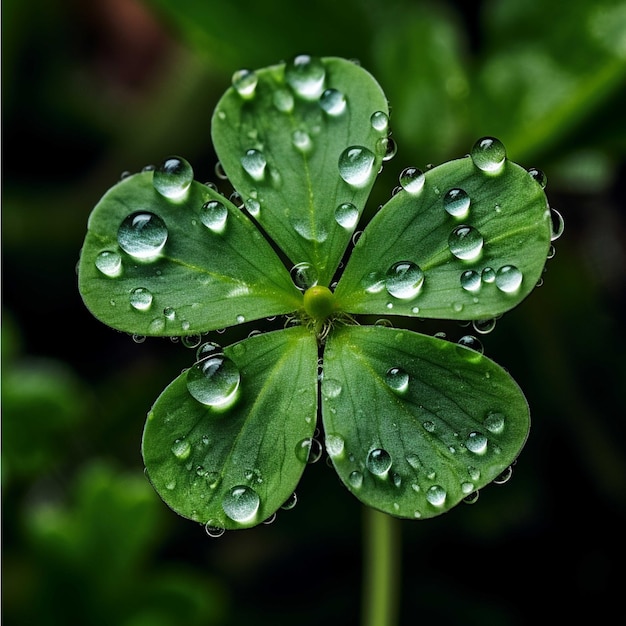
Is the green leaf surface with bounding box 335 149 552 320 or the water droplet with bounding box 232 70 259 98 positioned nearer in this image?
the green leaf surface with bounding box 335 149 552 320

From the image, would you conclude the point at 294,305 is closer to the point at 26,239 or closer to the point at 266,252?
the point at 266,252

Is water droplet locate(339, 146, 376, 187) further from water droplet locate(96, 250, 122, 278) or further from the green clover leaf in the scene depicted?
water droplet locate(96, 250, 122, 278)

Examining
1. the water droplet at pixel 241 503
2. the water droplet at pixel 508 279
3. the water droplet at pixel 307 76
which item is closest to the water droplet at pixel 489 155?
the water droplet at pixel 508 279

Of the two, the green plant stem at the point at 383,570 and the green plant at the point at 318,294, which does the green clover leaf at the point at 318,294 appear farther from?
the green plant stem at the point at 383,570

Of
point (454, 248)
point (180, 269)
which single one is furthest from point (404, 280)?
point (180, 269)

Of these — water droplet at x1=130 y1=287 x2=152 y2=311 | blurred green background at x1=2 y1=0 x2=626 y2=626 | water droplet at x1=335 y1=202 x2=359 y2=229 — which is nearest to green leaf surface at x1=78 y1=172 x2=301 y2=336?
water droplet at x1=130 y1=287 x2=152 y2=311

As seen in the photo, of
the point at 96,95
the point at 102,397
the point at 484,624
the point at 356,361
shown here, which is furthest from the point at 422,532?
the point at 96,95
